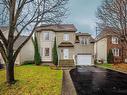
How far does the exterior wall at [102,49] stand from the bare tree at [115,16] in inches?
590

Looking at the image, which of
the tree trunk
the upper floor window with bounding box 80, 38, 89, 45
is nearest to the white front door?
the upper floor window with bounding box 80, 38, 89, 45

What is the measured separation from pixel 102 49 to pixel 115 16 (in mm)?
20760

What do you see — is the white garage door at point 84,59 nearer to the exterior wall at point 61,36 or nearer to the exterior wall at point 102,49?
the exterior wall at point 61,36

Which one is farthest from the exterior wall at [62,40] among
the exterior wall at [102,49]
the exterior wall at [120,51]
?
the exterior wall at [102,49]

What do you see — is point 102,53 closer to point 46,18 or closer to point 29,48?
point 29,48

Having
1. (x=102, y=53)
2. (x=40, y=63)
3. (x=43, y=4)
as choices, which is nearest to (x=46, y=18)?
(x=43, y=4)

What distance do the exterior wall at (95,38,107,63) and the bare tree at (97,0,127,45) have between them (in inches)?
590

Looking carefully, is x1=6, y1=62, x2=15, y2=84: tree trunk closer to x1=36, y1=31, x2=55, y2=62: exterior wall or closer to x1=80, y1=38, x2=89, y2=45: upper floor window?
x1=36, y1=31, x2=55, y2=62: exterior wall

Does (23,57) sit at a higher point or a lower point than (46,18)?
lower

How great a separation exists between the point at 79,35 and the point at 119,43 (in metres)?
10.3

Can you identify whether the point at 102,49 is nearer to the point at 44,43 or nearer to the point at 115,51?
the point at 115,51

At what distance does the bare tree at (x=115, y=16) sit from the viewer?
37.9m

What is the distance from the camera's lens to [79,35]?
51.2 meters

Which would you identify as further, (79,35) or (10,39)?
(79,35)
